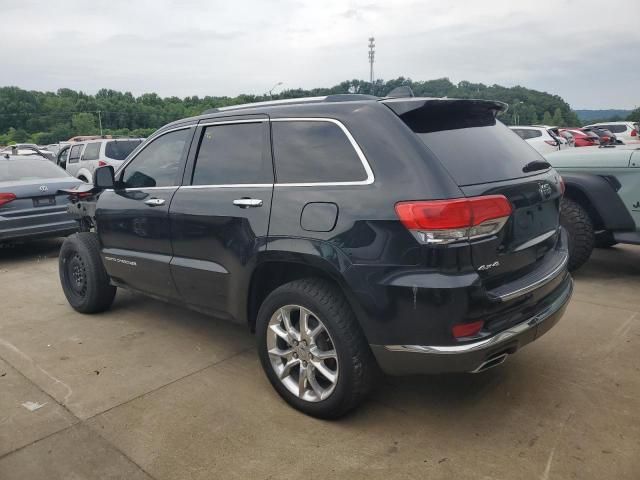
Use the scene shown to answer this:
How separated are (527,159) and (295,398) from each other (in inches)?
78.2

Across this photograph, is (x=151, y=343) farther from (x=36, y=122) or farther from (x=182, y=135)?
(x=36, y=122)

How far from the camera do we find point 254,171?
3.29m

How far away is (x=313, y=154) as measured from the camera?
2996 millimetres

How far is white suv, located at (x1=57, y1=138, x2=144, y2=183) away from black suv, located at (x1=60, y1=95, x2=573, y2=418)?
36.7 feet

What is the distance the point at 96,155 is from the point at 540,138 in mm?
11718

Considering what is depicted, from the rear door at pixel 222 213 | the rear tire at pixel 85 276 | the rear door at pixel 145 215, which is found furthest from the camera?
the rear tire at pixel 85 276

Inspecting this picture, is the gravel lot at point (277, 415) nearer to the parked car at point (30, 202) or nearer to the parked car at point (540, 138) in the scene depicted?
the parked car at point (30, 202)

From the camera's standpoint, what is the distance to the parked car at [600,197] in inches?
202

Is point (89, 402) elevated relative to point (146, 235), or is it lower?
lower

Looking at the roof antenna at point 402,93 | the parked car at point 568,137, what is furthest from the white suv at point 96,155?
the parked car at point 568,137

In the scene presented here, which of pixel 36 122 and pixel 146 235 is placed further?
pixel 36 122

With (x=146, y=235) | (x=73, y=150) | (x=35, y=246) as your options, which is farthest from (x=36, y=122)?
(x=146, y=235)

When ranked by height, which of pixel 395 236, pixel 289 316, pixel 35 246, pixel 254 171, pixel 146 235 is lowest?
pixel 35 246

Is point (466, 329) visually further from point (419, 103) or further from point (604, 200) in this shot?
point (604, 200)
